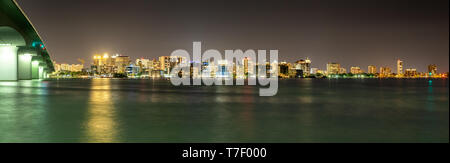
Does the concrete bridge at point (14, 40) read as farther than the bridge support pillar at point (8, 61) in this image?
No

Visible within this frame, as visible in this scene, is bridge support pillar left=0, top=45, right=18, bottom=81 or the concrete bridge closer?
the concrete bridge

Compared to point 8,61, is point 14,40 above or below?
above

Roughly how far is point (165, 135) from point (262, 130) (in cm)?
267

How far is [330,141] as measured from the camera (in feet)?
26.0

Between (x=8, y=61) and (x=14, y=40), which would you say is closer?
(x=14, y=40)
